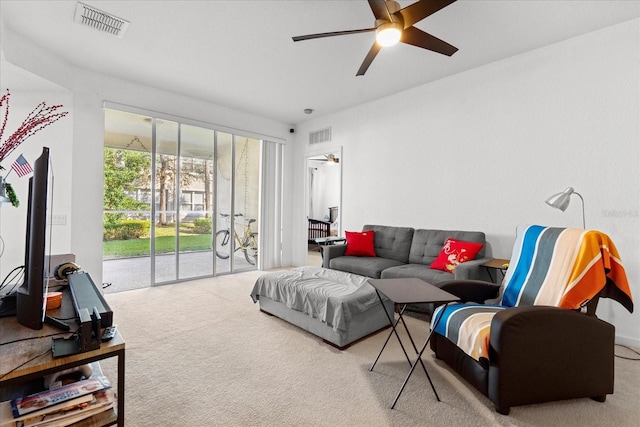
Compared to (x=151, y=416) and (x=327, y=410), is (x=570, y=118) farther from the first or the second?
(x=151, y=416)

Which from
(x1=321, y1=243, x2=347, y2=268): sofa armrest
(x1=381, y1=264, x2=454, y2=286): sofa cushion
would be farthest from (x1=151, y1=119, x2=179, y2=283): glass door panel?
(x1=381, y1=264, x2=454, y2=286): sofa cushion

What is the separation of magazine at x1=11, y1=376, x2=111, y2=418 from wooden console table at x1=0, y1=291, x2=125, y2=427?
0.27 feet

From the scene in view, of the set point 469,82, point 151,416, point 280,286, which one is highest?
point 469,82

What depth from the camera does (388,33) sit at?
6.99ft

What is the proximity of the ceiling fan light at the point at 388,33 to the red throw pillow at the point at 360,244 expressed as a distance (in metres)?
2.58

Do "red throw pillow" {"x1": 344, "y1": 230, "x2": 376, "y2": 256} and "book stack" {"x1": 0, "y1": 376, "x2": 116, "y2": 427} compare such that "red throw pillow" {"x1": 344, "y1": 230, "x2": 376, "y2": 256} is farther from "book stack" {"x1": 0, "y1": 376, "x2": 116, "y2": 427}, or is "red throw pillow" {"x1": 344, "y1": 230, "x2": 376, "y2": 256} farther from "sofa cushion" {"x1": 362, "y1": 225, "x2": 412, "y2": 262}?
"book stack" {"x1": 0, "y1": 376, "x2": 116, "y2": 427}

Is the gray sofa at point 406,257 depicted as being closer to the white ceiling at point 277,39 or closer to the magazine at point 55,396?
the white ceiling at point 277,39

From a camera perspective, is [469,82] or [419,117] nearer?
[469,82]

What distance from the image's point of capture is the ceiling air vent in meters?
2.61

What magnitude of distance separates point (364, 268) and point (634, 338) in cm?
248

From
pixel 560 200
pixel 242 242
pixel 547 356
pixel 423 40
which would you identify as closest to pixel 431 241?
pixel 560 200

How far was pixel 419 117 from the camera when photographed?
4211 mm

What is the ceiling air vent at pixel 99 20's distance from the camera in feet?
8.56

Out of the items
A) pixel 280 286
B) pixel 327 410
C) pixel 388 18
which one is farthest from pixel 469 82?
pixel 327 410
